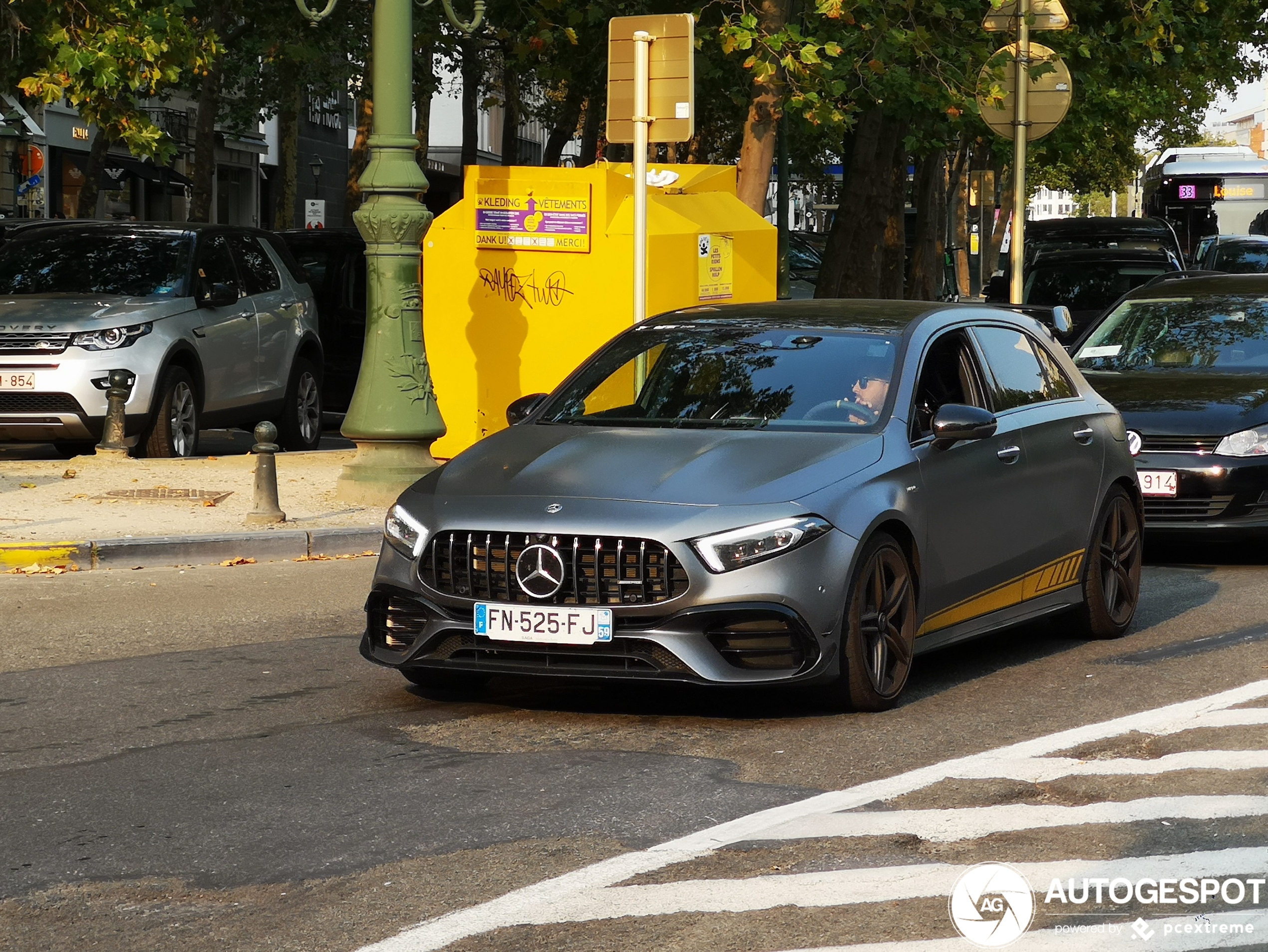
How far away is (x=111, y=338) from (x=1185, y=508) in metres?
8.13

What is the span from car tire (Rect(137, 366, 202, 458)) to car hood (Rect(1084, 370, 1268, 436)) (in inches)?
282

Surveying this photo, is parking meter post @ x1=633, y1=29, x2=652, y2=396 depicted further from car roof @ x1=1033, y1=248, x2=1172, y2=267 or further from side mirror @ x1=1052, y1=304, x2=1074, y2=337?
car roof @ x1=1033, y1=248, x2=1172, y2=267

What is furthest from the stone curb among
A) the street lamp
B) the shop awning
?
the street lamp

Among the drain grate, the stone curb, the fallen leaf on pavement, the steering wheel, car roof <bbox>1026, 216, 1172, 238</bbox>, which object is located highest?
car roof <bbox>1026, 216, 1172, 238</bbox>

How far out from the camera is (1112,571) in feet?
31.4

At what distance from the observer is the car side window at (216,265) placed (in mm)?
17469

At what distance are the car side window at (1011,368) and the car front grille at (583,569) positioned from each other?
2.25 m

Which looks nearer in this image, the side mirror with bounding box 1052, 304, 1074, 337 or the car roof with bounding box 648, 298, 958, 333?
the car roof with bounding box 648, 298, 958, 333

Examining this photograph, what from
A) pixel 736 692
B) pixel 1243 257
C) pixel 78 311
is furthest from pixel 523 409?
pixel 1243 257

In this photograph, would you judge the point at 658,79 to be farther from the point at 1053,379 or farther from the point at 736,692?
the point at 736,692

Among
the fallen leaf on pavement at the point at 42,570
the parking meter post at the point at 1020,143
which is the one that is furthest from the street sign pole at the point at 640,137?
the parking meter post at the point at 1020,143

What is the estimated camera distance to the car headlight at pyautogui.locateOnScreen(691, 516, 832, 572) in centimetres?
710

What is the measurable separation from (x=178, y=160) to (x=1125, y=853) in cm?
5381

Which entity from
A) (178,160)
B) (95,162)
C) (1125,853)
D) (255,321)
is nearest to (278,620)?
(1125,853)
